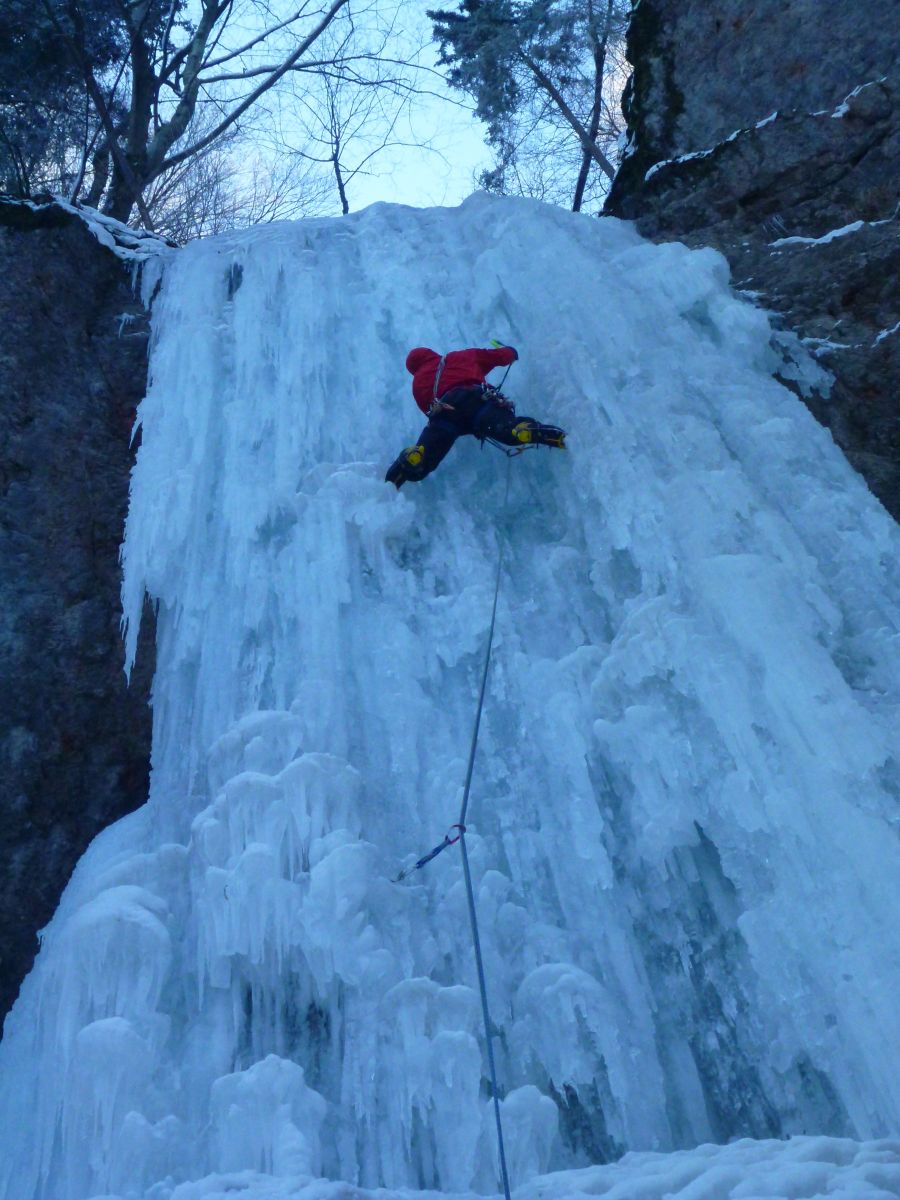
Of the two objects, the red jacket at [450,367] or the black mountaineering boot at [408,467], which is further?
the red jacket at [450,367]

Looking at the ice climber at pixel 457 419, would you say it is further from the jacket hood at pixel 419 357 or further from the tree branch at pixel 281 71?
the tree branch at pixel 281 71

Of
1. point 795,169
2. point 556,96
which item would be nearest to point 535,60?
point 556,96

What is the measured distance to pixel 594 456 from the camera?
470 centimetres

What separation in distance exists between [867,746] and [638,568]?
1.23 m

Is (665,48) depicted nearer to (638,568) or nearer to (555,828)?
(638,568)

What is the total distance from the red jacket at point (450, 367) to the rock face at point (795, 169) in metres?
1.67

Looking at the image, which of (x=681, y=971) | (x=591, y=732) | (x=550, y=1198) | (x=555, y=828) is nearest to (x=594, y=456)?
(x=591, y=732)

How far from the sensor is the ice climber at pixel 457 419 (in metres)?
4.70

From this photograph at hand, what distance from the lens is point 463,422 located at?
15.8 feet

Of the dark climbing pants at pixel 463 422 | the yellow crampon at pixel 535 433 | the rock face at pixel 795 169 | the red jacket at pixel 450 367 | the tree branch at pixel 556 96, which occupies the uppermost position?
the tree branch at pixel 556 96

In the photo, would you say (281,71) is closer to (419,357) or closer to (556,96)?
(556,96)

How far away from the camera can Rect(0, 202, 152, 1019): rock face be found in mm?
4156

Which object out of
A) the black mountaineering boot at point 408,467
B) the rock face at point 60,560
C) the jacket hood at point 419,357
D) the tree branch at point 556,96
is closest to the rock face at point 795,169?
the jacket hood at point 419,357

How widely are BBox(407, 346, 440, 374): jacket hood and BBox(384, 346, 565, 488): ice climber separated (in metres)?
0.09
